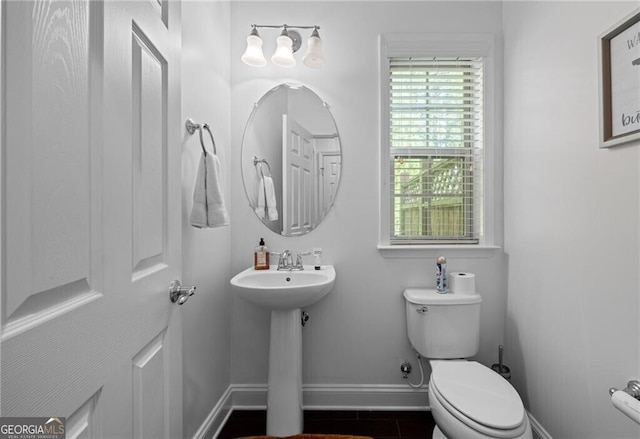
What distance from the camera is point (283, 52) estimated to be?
5.89ft

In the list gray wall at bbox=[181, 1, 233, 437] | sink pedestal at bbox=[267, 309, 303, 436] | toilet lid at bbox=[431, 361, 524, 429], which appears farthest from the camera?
sink pedestal at bbox=[267, 309, 303, 436]

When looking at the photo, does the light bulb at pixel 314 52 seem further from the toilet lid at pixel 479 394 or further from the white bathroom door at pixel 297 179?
the toilet lid at pixel 479 394

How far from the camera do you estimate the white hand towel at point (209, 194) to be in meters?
1.43

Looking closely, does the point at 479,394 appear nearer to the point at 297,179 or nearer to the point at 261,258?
the point at 261,258

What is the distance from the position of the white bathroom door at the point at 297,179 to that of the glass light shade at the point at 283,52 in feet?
0.95

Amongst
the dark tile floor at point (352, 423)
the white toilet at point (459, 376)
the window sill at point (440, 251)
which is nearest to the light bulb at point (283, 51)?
the window sill at point (440, 251)

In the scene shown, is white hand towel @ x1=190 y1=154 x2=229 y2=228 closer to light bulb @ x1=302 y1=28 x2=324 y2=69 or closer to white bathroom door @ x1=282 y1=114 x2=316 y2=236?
white bathroom door @ x1=282 y1=114 x2=316 y2=236

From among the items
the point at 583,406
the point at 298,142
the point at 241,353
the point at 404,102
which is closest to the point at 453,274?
the point at 583,406

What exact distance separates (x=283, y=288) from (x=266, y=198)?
26.2 inches

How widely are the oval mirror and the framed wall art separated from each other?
117 centimetres

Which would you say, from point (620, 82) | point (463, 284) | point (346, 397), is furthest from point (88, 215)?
point (346, 397)

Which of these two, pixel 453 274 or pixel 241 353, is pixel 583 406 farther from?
pixel 241 353

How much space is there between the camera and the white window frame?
1953 millimetres

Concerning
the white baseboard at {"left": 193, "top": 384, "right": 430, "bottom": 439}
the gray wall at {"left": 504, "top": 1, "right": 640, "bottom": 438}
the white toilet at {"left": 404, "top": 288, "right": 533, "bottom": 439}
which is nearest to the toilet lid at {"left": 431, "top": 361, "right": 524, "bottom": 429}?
the white toilet at {"left": 404, "top": 288, "right": 533, "bottom": 439}
